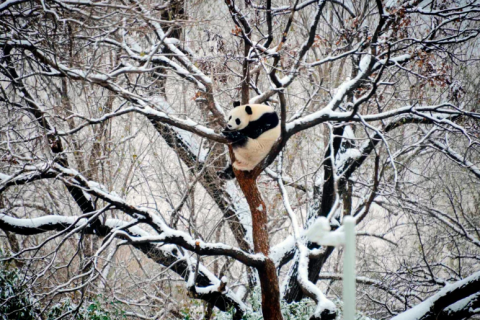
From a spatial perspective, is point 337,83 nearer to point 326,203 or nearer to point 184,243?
point 326,203

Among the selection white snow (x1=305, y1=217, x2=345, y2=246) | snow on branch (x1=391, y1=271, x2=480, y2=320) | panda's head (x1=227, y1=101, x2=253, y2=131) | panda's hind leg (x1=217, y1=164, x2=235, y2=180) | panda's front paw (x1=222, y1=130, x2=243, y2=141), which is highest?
panda's hind leg (x1=217, y1=164, x2=235, y2=180)

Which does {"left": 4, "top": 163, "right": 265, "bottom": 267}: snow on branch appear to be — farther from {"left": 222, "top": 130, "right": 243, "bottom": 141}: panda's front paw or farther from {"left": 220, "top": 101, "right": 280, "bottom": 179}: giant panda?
{"left": 222, "top": 130, "right": 243, "bottom": 141}: panda's front paw

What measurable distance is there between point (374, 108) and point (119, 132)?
15.6ft

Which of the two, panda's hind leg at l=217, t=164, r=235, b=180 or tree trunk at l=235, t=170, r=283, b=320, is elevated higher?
panda's hind leg at l=217, t=164, r=235, b=180

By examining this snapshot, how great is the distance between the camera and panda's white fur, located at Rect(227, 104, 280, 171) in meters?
4.68

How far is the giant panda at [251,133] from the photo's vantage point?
468 cm

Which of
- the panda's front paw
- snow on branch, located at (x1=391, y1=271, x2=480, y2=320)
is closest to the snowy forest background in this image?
snow on branch, located at (x1=391, y1=271, x2=480, y2=320)

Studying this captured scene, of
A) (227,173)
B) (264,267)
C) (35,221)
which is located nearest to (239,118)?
(227,173)

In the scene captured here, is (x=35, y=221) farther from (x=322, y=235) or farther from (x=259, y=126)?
(x=322, y=235)

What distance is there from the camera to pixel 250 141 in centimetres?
469

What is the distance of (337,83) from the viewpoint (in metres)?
8.59

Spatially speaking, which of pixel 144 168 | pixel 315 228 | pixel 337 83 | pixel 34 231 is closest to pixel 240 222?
pixel 144 168

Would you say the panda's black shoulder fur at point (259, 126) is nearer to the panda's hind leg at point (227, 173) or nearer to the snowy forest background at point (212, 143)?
the snowy forest background at point (212, 143)

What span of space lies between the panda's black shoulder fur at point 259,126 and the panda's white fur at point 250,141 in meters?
0.02
